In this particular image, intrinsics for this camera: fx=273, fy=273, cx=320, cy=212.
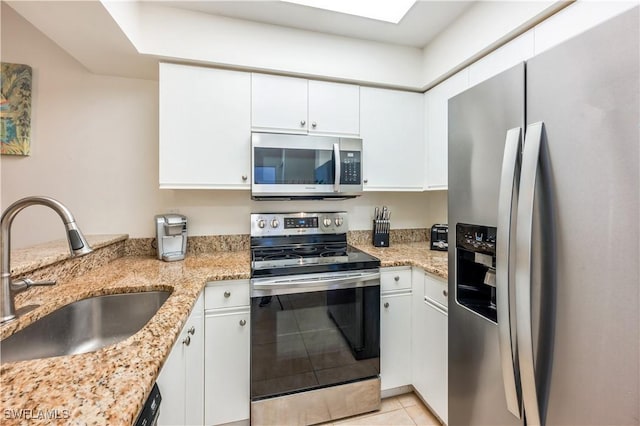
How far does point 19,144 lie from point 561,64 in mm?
2723

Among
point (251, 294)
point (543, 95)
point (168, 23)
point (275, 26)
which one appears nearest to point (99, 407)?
point (251, 294)

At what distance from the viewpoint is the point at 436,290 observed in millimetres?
Result: 1535

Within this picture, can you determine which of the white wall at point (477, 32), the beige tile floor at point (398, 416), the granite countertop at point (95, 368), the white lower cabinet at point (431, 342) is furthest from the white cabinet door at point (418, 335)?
the white wall at point (477, 32)

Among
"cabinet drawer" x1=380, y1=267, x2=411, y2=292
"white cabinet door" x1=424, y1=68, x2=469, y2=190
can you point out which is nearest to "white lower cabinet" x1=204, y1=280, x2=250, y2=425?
"cabinet drawer" x1=380, y1=267, x2=411, y2=292

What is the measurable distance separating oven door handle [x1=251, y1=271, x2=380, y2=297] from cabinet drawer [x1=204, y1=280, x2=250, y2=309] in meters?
0.06

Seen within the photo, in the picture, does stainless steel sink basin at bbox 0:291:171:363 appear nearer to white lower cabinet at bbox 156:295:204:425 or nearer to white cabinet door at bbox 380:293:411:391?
white lower cabinet at bbox 156:295:204:425

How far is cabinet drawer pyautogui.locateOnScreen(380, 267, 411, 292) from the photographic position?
170cm

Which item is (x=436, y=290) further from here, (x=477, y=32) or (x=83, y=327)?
(x=83, y=327)

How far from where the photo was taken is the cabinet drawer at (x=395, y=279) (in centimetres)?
170

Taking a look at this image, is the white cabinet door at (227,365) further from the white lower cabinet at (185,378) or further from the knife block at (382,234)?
the knife block at (382,234)

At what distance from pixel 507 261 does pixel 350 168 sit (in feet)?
4.00

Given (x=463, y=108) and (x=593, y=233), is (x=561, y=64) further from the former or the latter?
(x=593, y=233)

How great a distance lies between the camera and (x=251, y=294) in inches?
57.5

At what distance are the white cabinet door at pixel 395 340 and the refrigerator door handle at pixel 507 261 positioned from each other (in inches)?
34.4
